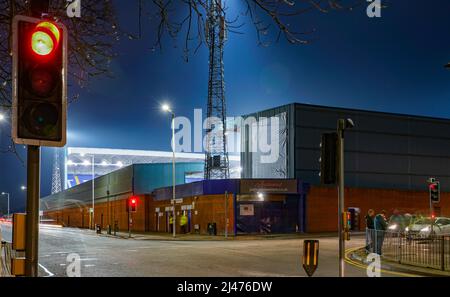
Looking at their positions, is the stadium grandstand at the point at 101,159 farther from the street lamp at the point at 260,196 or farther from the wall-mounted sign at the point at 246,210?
the wall-mounted sign at the point at 246,210

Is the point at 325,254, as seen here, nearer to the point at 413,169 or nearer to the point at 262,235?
the point at 262,235

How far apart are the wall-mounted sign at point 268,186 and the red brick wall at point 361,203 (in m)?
2.49

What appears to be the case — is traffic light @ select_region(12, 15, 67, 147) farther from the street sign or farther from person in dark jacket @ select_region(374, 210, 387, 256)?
person in dark jacket @ select_region(374, 210, 387, 256)

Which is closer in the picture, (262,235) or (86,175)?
(262,235)

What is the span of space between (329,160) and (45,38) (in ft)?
20.6

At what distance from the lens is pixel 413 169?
5750 centimetres

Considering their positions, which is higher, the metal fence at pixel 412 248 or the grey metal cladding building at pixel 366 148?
the grey metal cladding building at pixel 366 148

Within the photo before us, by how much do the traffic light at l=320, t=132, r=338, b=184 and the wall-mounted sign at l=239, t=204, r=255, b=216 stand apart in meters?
33.1

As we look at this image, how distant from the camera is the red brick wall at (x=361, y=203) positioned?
153 feet

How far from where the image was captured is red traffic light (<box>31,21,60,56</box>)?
5.27m

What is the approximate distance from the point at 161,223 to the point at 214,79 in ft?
52.4

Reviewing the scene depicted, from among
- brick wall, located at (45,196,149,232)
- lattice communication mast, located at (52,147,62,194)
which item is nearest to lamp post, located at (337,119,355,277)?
brick wall, located at (45,196,149,232)

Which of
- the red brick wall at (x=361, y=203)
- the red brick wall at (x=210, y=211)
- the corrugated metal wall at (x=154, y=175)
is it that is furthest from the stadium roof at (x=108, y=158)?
the red brick wall at (x=210, y=211)
